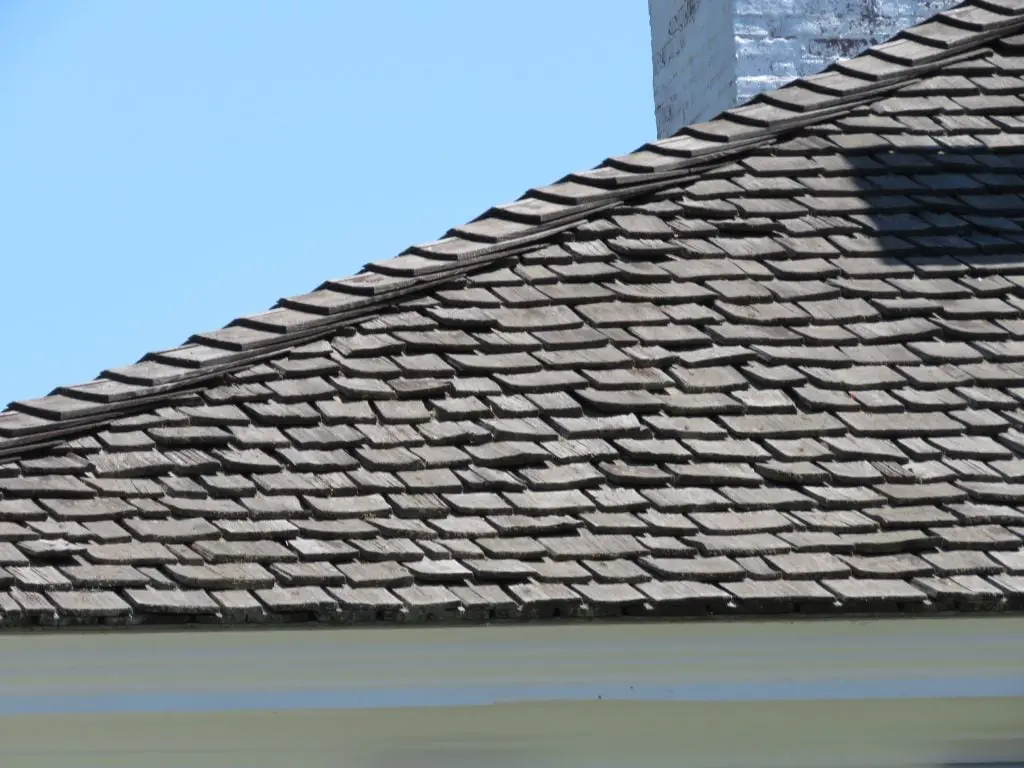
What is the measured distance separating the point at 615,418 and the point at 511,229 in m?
1.28

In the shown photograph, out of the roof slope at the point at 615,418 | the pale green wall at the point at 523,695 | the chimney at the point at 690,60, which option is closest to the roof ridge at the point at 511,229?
the roof slope at the point at 615,418

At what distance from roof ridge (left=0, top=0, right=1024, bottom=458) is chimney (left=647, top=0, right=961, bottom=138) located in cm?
103

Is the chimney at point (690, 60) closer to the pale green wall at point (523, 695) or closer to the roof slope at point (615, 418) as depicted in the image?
the roof slope at point (615, 418)

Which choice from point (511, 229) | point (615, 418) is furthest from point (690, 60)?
point (615, 418)

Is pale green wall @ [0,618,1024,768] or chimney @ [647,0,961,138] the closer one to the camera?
pale green wall @ [0,618,1024,768]

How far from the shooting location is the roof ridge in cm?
536

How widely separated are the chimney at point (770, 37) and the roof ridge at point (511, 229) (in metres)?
1.03

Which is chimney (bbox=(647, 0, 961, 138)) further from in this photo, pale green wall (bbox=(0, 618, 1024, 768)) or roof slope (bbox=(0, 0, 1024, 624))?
pale green wall (bbox=(0, 618, 1024, 768))

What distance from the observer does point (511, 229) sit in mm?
6301

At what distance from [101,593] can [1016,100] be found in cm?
468

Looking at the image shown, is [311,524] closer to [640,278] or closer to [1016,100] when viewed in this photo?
[640,278]

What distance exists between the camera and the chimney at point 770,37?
8609 millimetres

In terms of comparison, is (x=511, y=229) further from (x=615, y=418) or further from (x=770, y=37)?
(x=770, y=37)

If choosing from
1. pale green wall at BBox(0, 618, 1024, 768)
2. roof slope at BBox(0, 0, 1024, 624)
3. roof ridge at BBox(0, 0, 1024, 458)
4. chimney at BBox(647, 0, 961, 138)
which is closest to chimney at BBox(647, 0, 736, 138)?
chimney at BBox(647, 0, 961, 138)
